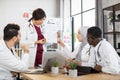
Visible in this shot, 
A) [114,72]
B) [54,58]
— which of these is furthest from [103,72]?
[54,58]

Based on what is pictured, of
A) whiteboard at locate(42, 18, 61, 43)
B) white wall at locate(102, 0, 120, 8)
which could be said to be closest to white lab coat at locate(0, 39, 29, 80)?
white wall at locate(102, 0, 120, 8)

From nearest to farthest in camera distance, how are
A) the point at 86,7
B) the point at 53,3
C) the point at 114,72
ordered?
the point at 114,72 → the point at 86,7 → the point at 53,3

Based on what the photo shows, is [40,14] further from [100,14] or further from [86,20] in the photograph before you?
[86,20]

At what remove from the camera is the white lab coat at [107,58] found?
2113 mm

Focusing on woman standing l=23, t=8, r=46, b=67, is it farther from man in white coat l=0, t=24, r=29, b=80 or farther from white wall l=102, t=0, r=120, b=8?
white wall l=102, t=0, r=120, b=8

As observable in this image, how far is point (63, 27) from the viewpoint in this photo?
22.0 ft

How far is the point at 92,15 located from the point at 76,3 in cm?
115

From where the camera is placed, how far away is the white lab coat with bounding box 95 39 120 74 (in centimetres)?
211

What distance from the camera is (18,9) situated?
636 cm

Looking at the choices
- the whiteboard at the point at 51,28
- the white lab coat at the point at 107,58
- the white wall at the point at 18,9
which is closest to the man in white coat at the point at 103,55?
the white lab coat at the point at 107,58

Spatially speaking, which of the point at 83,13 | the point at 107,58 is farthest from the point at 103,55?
the point at 83,13

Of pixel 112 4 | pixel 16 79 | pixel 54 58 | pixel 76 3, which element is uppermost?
pixel 76 3

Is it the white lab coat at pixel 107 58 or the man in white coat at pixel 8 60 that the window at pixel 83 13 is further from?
the man in white coat at pixel 8 60

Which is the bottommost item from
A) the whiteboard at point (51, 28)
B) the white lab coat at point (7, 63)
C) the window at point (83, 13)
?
the white lab coat at point (7, 63)
